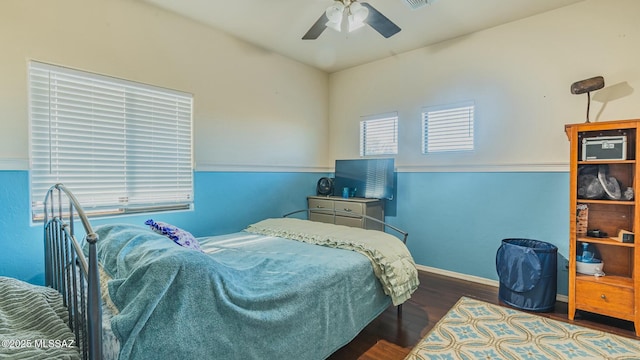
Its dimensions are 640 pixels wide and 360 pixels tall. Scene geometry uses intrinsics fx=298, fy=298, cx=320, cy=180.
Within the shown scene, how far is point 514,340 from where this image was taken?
84.0 inches

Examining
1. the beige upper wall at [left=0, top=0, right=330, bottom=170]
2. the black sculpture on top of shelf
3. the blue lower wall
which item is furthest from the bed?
the black sculpture on top of shelf

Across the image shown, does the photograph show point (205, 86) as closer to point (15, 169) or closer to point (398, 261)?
point (15, 169)

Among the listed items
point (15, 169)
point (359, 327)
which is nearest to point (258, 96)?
point (15, 169)

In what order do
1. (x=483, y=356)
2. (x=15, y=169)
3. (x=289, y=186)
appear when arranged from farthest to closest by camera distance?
(x=289, y=186) < (x=15, y=169) < (x=483, y=356)

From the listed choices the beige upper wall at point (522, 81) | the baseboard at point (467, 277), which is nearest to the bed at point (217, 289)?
the baseboard at point (467, 277)

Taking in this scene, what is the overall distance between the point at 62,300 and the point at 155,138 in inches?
65.4

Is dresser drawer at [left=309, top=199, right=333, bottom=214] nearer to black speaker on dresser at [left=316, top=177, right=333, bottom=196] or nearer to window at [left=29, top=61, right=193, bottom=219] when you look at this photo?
black speaker on dresser at [left=316, top=177, right=333, bottom=196]

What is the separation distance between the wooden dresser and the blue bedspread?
5.04 ft

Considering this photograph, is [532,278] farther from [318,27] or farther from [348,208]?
[318,27]

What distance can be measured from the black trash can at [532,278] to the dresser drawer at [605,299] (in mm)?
201

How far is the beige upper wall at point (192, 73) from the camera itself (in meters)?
2.11

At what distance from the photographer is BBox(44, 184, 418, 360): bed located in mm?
1117

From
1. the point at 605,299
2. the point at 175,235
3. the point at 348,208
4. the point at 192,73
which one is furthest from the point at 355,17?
the point at 605,299

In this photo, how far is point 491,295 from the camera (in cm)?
295
